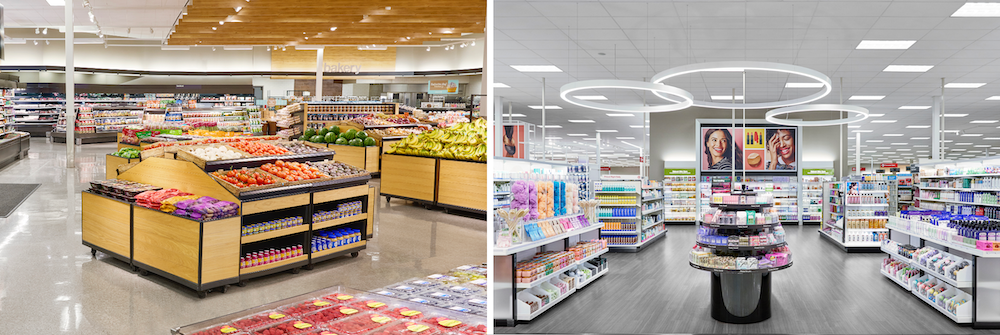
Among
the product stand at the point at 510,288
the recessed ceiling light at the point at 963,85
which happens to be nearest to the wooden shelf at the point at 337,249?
the product stand at the point at 510,288

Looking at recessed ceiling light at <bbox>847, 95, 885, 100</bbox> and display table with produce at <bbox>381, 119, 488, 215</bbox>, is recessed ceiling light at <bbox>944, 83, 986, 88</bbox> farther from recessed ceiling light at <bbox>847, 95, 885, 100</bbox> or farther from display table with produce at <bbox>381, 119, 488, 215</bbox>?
display table with produce at <bbox>381, 119, 488, 215</bbox>

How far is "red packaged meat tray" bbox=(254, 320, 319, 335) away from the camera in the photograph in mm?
2568

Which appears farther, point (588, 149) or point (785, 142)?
point (588, 149)

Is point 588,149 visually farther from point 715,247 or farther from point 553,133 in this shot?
point 715,247

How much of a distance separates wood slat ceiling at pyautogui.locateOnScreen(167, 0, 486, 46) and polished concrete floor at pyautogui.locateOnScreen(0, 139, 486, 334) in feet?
15.2

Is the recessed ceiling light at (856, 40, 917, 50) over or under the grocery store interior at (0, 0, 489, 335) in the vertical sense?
over

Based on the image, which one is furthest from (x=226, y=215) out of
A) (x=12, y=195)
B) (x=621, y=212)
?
(x=621, y=212)

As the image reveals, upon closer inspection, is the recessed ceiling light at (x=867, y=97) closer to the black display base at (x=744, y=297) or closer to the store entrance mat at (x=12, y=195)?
the black display base at (x=744, y=297)

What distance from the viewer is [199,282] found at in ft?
12.7

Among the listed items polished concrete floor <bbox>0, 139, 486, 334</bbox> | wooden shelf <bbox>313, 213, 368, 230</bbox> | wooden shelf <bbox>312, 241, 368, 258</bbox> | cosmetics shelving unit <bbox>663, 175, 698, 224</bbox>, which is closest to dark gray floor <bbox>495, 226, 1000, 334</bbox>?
polished concrete floor <bbox>0, 139, 486, 334</bbox>

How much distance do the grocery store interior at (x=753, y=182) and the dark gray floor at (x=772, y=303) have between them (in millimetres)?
27

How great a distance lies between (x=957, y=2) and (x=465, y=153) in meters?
5.30

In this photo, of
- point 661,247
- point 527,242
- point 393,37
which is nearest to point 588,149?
point 393,37

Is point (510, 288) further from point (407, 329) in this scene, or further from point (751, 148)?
point (751, 148)
